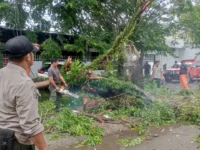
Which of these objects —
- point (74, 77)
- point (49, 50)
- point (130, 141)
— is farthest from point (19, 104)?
point (49, 50)

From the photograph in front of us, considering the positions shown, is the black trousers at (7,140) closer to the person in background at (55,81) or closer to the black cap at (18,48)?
the black cap at (18,48)

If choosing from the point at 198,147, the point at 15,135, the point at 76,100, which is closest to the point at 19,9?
the point at 76,100

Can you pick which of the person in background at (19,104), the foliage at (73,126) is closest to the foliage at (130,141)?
the foliage at (73,126)

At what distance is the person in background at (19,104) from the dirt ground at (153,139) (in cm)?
338

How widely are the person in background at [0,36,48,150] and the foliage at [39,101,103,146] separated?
3.67m

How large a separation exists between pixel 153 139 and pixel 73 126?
1.87 m

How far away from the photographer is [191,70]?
20.0 meters

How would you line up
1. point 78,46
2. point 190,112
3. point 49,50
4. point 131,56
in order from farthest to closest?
1. point 78,46
2. point 49,50
3. point 131,56
4. point 190,112

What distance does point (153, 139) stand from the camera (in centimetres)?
607

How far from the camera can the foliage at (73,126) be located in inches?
234

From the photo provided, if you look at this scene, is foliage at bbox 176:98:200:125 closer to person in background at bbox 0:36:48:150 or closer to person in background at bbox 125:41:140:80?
person in background at bbox 125:41:140:80

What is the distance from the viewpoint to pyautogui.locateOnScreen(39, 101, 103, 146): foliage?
594 centimetres

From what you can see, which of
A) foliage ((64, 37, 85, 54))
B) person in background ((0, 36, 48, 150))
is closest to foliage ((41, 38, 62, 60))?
foliage ((64, 37, 85, 54))

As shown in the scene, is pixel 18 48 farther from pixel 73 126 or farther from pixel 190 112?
pixel 190 112
